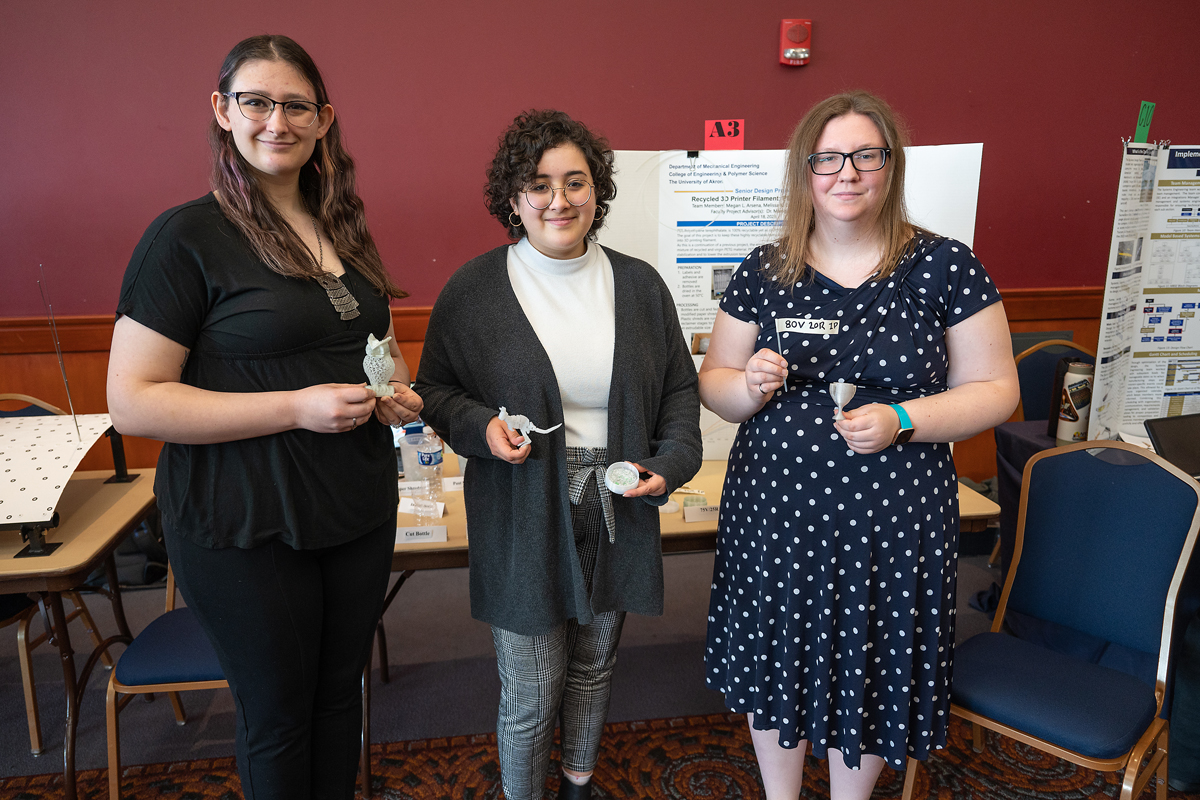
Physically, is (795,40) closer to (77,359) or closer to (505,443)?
(505,443)

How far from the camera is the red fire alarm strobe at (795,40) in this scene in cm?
346

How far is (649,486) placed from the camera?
55.4 inches

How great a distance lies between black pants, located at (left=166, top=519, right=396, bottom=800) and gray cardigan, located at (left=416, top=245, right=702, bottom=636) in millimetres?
238

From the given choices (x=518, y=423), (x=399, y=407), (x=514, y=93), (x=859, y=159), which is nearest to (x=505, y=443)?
(x=518, y=423)

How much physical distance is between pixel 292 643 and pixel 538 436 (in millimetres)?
581

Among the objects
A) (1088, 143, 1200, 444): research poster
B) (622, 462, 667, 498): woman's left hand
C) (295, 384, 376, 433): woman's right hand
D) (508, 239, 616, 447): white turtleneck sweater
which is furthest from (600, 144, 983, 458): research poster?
(295, 384, 376, 433): woman's right hand

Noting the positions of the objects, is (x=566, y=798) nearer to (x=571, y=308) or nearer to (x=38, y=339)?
(x=571, y=308)

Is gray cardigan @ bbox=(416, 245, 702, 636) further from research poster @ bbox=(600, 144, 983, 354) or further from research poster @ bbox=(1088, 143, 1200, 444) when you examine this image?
research poster @ bbox=(1088, 143, 1200, 444)

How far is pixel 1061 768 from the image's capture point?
2.10 metres

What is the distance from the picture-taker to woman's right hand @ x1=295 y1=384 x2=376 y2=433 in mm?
1141

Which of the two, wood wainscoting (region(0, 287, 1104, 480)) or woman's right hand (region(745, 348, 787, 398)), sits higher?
woman's right hand (region(745, 348, 787, 398))

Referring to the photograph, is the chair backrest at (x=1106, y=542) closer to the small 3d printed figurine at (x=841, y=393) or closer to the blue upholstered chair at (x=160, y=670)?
the small 3d printed figurine at (x=841, y=393)

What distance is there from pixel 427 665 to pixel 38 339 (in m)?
2.40

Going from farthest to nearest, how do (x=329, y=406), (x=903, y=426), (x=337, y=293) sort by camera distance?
(x=903, y=426) → (x=337, y=293) → (x=329, y=406)
